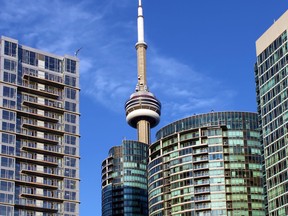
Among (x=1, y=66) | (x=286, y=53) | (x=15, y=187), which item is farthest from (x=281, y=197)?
(x=1, y=66)

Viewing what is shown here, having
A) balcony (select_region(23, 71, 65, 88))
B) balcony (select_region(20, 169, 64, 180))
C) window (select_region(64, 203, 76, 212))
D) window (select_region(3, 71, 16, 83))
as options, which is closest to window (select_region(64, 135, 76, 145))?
balcony (select_region(20, 169, 64, 180))

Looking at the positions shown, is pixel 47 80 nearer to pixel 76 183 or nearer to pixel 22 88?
pixel 22 88

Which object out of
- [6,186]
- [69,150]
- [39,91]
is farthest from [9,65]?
[6,186]

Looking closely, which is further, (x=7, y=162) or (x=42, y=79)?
(x=42, y=79)

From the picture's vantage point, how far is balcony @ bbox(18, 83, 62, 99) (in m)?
193

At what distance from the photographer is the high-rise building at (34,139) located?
183375 millimetres

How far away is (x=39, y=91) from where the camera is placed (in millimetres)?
195125

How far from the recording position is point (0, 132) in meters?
185

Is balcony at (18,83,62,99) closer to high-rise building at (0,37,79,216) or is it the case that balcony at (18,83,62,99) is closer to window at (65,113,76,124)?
high-rise building at (0,37,79,216)

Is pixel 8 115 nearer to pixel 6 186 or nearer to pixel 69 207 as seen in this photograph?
pixel 6 186

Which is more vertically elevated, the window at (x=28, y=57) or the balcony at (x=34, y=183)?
the window at (x=28, y=57)

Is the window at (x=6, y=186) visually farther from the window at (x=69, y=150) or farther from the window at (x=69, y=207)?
the window at (x=69, y=150)

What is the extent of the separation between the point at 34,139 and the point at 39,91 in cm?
1389

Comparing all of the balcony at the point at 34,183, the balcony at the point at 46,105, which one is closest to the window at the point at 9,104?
the balcony at the point at 46,105
